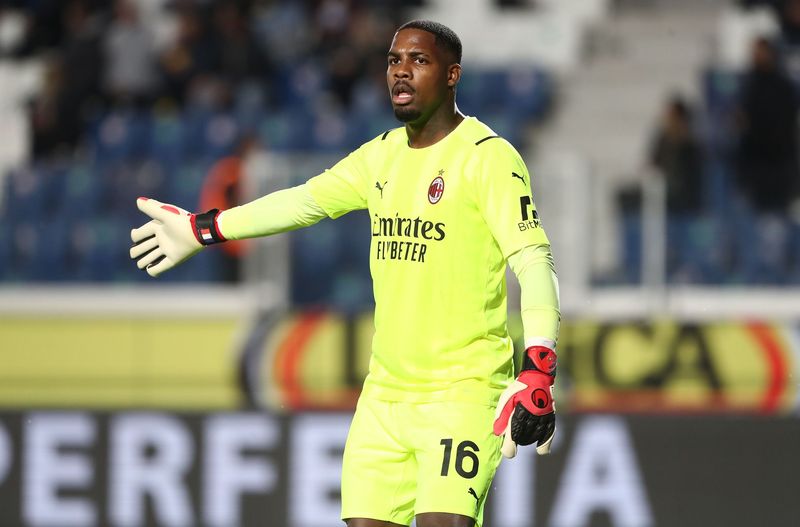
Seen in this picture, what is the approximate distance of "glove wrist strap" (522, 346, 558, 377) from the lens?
141 inches

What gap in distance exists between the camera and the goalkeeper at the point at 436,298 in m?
3.77

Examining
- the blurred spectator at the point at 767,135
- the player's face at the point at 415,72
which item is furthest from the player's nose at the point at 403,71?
the blurred spectator at the point at 767,135

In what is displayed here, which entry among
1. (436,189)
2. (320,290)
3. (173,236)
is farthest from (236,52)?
(436,189)

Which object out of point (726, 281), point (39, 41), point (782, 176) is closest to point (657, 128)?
point (782, 176)

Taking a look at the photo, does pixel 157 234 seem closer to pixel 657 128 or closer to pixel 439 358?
pixel 439 358

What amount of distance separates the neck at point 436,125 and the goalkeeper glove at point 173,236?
658 millimetres

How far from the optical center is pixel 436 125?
3.91 metres

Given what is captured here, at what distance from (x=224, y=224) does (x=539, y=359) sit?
107cm

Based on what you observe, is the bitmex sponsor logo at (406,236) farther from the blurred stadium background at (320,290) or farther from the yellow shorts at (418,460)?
the blurred stadium background at (320,290)

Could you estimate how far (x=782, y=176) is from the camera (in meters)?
→ 9.48

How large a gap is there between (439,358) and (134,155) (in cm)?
705

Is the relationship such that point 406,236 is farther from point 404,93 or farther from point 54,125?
point 54,125

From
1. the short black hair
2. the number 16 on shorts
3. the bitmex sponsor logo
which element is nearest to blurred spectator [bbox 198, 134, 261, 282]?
the bitmex sponsor logo

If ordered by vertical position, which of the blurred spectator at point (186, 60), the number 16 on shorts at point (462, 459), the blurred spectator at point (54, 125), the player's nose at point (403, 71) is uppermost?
the blurred spectator at point (186, 60)
